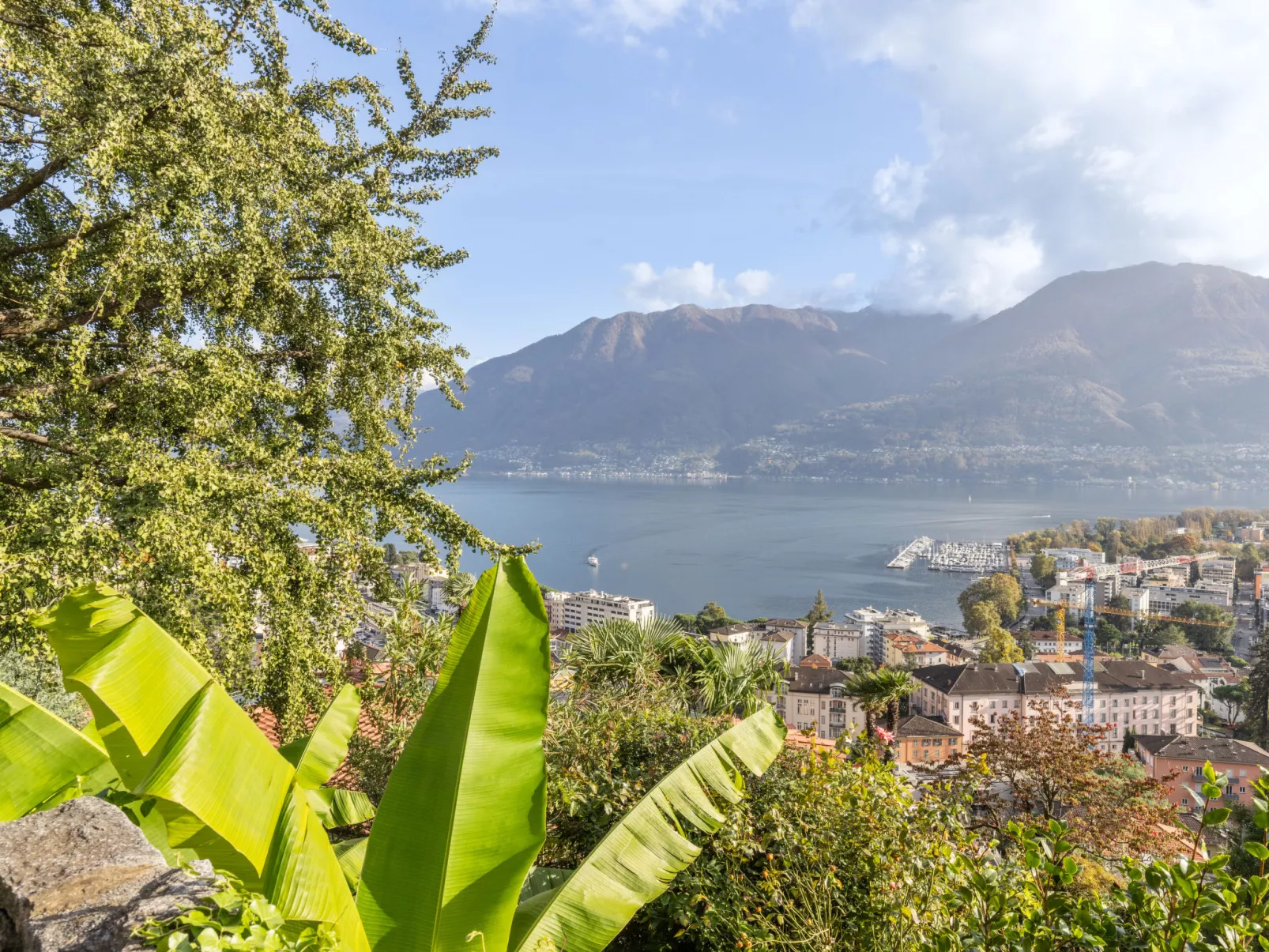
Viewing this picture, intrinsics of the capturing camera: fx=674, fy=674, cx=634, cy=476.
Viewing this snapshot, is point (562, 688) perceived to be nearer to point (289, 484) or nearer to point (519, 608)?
point (289, 484)

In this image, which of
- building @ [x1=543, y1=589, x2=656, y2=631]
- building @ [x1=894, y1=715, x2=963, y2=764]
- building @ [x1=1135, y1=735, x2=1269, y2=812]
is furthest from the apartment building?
building @ [x1=543, y1=589, x2=656, y2=631]

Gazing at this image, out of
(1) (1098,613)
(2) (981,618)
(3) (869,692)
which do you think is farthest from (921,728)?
(1) (1098,613)

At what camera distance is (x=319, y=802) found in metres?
3.11

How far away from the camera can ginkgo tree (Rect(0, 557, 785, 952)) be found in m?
1.65

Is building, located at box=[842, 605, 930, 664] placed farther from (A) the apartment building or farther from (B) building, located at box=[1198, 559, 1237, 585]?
(B) building, located at box=[1198, 559, 1237, 585]

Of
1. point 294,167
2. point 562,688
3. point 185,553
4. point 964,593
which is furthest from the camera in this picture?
point 964,593

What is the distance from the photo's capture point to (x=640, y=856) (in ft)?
8.24

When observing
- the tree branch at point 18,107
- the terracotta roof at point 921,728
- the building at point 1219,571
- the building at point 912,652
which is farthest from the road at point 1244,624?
the tree branch at point 18,107

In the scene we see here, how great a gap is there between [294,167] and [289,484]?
115 inches

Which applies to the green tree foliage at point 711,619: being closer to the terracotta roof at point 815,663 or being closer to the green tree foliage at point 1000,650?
the terracotta roof at point 815,663

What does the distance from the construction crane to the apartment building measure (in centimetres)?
49

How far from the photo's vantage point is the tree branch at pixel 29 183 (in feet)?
15.9

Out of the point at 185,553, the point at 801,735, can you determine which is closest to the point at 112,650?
the point at 185,553

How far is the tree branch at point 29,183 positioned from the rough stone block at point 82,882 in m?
4.85
